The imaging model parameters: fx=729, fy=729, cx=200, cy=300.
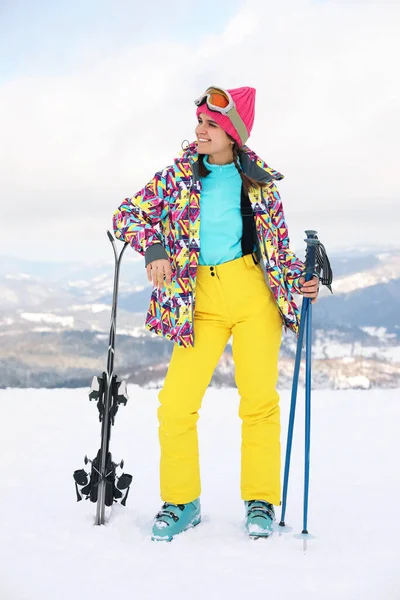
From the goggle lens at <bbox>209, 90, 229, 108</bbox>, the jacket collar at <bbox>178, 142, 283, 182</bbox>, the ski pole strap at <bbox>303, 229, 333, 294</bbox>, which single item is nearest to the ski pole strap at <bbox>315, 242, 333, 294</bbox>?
the ski pole strap at <bbox>303, 229, 333, 294</bbox>

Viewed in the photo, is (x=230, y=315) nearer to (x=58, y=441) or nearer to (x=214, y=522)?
(x=214, y=522)

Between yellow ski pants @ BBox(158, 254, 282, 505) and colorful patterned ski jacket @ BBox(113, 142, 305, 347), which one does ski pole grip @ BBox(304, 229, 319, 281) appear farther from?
yellow ski pants @ BBox(158, 254, 282, 505)

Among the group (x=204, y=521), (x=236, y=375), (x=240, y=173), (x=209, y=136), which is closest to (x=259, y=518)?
(x=204, y=521)

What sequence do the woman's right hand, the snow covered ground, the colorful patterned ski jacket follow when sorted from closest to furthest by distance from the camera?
the snow covered ground → the woman's right hand → the colorful patterned ski jacket

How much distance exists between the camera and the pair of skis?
283 cm

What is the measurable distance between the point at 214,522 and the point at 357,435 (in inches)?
65.2

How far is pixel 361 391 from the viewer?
5.24m

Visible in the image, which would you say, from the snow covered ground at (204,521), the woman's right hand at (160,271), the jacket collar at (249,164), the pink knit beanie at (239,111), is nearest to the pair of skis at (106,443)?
the snow covered ground at (204,521)

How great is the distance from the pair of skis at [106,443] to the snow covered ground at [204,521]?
0.38 feet

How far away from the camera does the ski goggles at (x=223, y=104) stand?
2.76 m

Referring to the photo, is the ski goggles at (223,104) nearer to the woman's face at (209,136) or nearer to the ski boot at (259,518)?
the woman's face at (209,136)

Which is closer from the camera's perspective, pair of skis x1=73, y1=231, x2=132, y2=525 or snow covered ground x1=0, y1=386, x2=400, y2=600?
snow covered ground x1=0, y1=386, x2=400, y2=600

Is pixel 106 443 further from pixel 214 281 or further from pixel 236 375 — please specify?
pixel 214 281

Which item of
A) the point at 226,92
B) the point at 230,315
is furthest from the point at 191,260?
the point at 226,92
